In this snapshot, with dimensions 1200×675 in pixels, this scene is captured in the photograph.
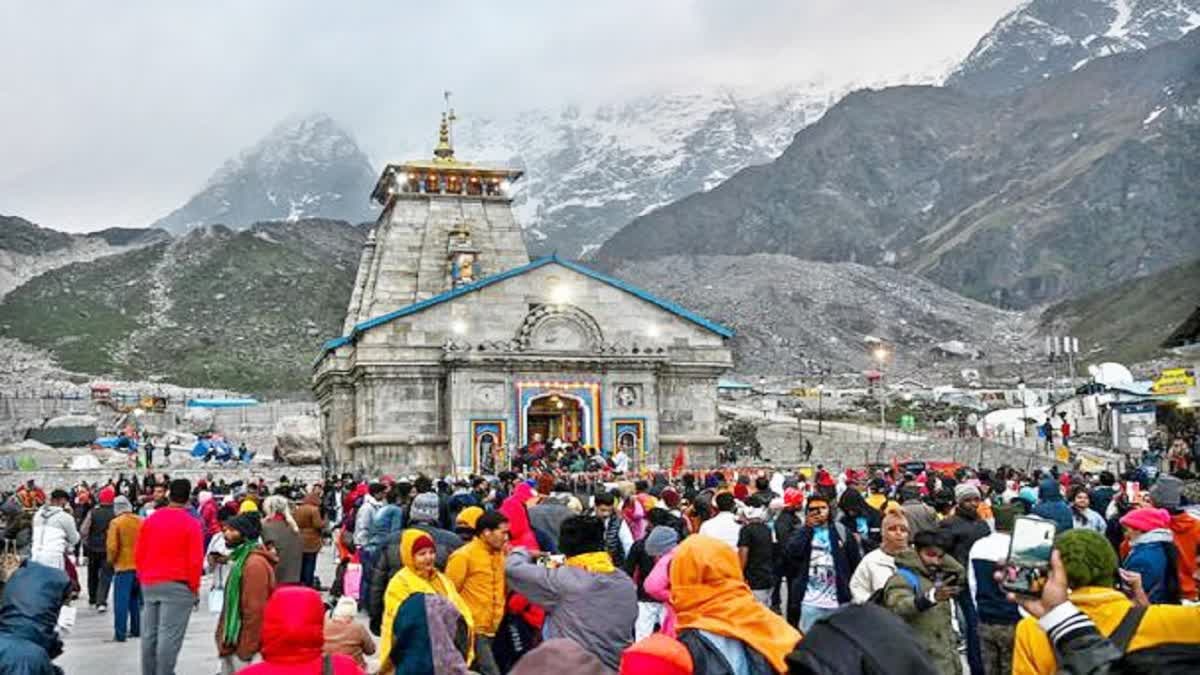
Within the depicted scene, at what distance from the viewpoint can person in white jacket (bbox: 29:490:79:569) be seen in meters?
10.9

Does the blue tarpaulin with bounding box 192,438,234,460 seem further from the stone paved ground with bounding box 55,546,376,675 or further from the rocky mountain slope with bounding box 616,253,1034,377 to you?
the rocky mountain slope with bounding box 616,253,1034,377

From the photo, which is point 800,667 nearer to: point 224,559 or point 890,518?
point 890,518

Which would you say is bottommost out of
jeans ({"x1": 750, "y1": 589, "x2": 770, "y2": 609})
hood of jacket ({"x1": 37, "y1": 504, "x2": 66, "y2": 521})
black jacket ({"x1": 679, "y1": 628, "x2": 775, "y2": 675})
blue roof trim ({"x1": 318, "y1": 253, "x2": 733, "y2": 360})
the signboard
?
jeans ({"x1": 750, "y1": 589, "x2": 770, "y2": 609})

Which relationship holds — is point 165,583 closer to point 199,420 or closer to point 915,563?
point 915,563

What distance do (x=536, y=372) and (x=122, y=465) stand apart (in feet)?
55.4

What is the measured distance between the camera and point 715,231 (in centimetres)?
19562

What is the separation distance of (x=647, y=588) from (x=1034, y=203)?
162 meters

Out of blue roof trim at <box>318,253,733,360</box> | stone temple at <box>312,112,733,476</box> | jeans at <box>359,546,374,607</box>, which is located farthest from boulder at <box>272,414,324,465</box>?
jeans at <box>359,546,374,607</box>

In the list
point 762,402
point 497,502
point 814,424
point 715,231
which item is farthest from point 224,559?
point 715,231

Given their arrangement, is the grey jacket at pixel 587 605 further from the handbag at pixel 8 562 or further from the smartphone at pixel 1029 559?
the handbag at pixel 8 562

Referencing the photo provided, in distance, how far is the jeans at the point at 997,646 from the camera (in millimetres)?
7906

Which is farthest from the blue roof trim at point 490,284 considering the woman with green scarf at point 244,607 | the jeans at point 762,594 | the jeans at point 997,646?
the jeans at point 997,646

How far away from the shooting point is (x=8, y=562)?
870cm

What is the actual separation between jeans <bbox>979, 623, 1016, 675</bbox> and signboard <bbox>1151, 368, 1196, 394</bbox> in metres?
31.8
